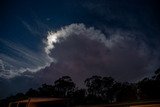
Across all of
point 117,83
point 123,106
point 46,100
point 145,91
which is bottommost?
point 123,106

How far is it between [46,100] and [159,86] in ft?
113

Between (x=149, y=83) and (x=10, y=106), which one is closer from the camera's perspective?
(x=10, y=106)

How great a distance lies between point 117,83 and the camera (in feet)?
219

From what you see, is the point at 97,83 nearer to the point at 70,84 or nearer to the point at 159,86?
the point at 70,84

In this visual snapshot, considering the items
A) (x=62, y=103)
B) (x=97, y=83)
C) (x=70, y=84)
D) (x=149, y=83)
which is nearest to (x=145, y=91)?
(x=149, y=83)

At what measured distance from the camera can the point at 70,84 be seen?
7200cm

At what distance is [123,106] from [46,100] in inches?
287

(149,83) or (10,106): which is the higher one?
(149,83)

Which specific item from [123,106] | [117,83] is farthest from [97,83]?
[123,106]

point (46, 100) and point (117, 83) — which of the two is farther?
point (117, 83)

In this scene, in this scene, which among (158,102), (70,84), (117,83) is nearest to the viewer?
(158,102)

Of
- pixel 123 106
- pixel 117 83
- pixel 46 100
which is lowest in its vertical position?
pixel 123 106

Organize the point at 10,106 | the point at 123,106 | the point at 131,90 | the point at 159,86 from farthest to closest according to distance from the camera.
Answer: the point at 131,90 < the point at 159,86 < the point at 10,106 < the point at 123,106

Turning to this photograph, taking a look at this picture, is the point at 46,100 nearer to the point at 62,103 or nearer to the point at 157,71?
the point at 62,103
